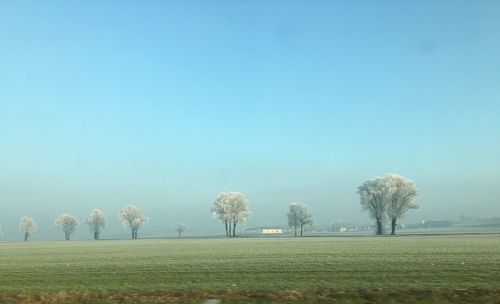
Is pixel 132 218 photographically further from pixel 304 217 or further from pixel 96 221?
pixel 304 217

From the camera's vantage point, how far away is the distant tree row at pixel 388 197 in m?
113

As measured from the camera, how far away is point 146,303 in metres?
15.8

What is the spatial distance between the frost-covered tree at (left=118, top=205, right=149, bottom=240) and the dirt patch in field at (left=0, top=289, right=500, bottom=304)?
165 metres

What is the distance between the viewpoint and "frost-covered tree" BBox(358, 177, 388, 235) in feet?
381

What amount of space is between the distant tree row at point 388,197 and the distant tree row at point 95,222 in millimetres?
93537

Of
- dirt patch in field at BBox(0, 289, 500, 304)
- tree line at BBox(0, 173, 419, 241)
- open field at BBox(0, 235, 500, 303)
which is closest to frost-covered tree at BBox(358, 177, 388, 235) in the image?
tree line at BBox(0, 173, 419, 241)

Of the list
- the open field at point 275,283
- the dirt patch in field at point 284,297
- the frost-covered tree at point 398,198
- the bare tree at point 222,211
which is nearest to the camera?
the dirt patch in field at point 284,297

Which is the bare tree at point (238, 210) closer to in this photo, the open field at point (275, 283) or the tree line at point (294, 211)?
the tree line at point (294, 211)

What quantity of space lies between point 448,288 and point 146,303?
35.6 ft

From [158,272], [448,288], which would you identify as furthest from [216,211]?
[448,288]

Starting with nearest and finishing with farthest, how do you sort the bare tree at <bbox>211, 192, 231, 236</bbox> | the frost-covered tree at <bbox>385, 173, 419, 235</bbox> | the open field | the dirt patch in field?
the dirt patch in field
the open field
the frost-covered tree at <bbox>385, 173, 419, 235</bbox>
the bare tree at <bbox>211, 192, 231, 236</bbox>

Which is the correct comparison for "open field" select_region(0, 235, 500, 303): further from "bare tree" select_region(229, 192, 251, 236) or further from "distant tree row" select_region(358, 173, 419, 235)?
"bare tree" select_region(229, 192, 251, 236)

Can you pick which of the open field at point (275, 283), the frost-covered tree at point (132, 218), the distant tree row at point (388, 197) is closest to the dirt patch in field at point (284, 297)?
the open field at point (275, 283)

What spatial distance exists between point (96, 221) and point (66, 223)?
14.9m
